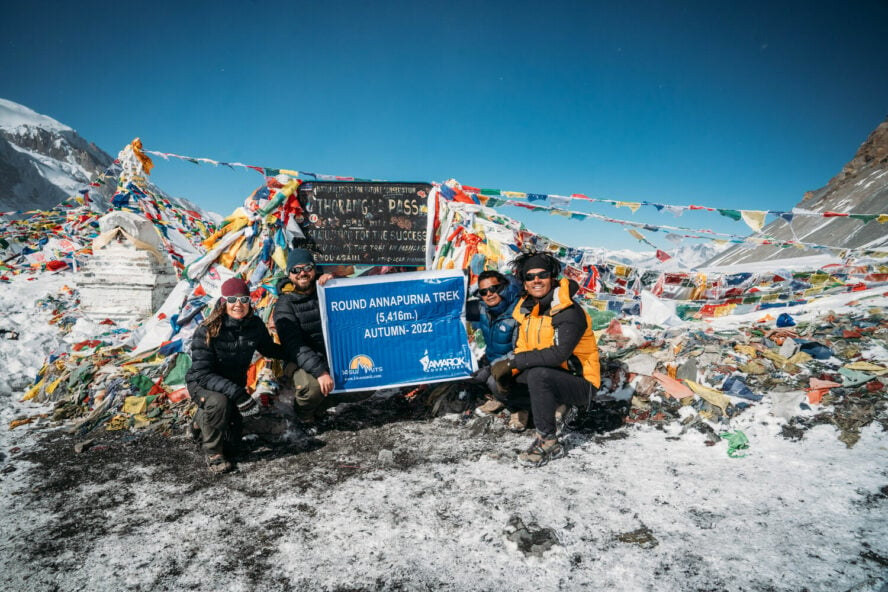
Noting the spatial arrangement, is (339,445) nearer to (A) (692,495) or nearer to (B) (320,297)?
(B) (320,297)

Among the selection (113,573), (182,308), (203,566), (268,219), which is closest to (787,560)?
(203,566)

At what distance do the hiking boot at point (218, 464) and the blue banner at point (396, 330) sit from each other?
1188 mm

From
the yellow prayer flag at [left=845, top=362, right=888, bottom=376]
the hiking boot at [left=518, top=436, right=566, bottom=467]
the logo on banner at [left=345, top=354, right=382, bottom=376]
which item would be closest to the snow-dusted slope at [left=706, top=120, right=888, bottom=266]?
the yellow prayer flag at [left=845, top=362, right=888, bottom=376]

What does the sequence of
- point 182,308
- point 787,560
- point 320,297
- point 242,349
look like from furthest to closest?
point 182,308 → point 320,297 → point 242,349 → point 787,560

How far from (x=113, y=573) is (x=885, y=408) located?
631cm

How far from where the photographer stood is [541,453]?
3559mm

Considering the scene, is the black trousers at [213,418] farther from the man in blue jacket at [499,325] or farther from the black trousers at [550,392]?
the black trousers at [550,392]

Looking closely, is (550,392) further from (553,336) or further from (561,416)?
(553,336)

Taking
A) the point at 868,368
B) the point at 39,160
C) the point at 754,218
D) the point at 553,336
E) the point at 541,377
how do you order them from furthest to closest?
1. the point at 39,160
2. the point at 754,218
3. the point at 868,368
4. the point at 553,336
5. the point at 541,377

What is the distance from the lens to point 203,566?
2434mm

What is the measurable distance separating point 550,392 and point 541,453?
0.54 m

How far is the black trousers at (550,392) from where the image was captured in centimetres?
365

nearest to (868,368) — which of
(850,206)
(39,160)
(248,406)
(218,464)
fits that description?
(248,406)

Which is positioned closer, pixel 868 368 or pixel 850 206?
pixel 868 368
